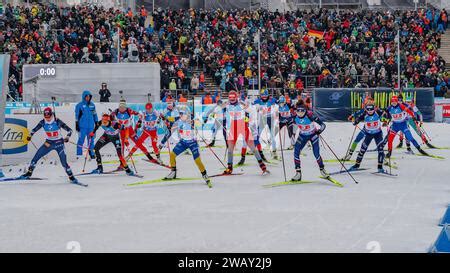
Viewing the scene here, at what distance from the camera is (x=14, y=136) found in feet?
73.3

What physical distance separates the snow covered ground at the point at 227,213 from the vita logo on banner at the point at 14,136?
271cm

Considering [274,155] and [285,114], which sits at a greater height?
[285,114]

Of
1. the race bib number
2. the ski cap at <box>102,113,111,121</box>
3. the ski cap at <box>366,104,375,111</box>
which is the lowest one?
the race bib number

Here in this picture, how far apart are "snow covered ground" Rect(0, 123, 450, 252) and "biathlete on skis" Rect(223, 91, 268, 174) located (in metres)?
0.59

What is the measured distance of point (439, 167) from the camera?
20016 millimetres

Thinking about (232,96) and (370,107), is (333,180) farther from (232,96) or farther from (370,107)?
(232,96)

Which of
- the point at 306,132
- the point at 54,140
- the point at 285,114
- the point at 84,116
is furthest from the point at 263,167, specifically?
the point at 84,116

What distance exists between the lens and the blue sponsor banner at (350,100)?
131 ft

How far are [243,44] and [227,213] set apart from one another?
3053 cm

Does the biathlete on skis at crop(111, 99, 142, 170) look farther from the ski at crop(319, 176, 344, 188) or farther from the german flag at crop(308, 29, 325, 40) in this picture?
the german flag at crop(308, 29, 325, 40)

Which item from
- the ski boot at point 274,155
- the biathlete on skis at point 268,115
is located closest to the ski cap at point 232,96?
the ski boot at point 274,155

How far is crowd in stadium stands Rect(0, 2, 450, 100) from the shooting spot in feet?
124

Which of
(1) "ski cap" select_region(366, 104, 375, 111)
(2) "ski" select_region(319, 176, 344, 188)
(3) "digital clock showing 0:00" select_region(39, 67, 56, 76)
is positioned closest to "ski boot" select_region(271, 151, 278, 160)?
(1) "ski cap" select_region(366, 104, 375, 111)
